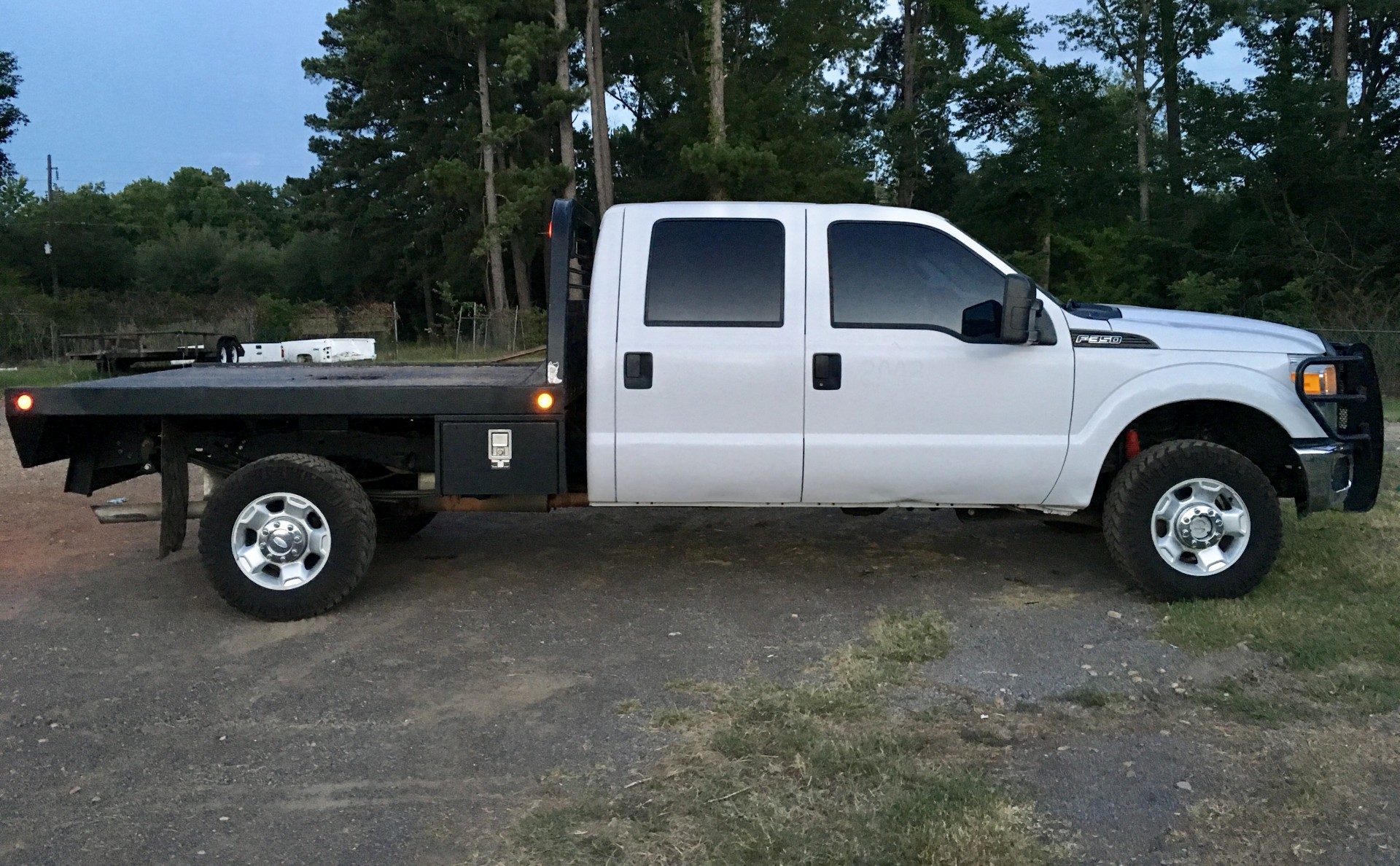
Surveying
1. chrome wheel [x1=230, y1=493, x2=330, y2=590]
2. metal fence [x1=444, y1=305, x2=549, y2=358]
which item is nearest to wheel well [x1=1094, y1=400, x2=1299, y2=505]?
chrome wheel [x1=230, y1=493, x2=330, y2=590]

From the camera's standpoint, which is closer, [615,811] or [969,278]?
[615,811]

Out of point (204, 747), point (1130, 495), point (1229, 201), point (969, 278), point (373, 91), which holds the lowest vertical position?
point (204, 747)

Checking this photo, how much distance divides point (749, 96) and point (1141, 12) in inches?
432

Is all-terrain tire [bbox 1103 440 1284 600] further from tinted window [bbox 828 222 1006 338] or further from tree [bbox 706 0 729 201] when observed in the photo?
tree [bbox 706 0 729 201]

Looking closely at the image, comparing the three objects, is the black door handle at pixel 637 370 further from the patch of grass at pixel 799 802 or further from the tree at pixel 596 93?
the tree at pixel 596 93

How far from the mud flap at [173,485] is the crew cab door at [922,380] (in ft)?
10.8

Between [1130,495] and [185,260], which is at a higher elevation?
[185,260]

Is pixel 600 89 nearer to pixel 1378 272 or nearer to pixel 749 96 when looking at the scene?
pixel 749 96

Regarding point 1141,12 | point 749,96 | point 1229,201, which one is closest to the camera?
point 1229,201

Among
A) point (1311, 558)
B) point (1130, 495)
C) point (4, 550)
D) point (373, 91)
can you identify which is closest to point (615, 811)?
point (1130, 495)

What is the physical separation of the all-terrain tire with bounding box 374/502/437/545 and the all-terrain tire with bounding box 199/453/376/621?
0.94m

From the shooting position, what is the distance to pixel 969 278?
588 centimetres

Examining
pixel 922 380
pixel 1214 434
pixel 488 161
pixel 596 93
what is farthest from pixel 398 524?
pixel 488 161

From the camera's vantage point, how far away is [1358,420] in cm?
600
